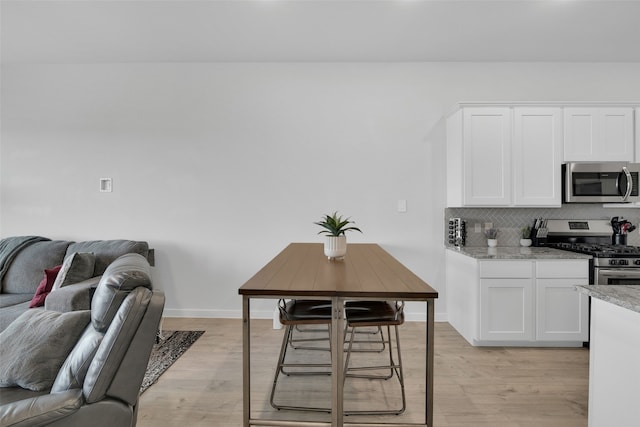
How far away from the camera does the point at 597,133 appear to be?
3.22 metres

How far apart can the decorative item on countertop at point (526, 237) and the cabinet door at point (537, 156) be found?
378mm

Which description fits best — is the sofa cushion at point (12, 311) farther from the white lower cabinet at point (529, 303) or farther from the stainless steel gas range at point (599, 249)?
the stainless steel gas range at point (599, 249)

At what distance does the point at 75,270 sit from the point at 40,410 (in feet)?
5.59

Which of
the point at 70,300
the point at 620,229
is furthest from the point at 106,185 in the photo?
the point at 620,229

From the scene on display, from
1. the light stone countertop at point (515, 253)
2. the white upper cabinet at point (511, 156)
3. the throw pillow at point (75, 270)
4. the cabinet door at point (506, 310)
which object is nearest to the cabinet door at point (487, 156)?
the white upper cabinet at point (511, 156)

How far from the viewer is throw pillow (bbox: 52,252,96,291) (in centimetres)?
252

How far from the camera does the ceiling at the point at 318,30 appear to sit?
8.82 ft

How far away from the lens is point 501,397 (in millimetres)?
2205

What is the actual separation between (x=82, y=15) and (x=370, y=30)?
2.39m

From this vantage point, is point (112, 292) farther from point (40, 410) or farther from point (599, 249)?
point (599, 249)

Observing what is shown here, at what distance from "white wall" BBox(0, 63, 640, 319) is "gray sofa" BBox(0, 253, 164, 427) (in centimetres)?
224

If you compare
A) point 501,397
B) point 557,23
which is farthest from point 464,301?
point 557,23

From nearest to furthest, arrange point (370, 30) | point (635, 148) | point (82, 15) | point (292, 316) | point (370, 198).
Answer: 1. point (292, 316)
2. point (82, 15)
3. point (370, 30)
4. point (635, 148)
5. point (370, 198)

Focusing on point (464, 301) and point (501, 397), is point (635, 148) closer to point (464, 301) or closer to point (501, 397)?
point (464, 301)
